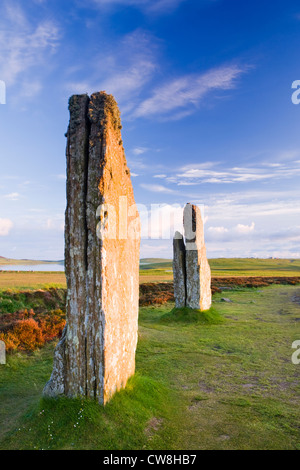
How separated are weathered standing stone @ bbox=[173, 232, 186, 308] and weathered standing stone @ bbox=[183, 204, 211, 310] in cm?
30

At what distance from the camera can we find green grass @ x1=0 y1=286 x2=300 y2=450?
5.94m

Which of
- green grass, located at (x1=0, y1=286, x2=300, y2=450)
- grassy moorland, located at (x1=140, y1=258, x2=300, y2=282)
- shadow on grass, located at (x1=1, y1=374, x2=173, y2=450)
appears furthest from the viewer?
grassy moorland, located at (x1=140, y1=258, x2=300, y2=282)

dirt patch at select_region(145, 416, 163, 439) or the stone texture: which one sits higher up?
the stone texture

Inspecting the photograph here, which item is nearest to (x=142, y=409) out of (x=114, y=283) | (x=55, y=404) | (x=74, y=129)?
(x=55, y=404)

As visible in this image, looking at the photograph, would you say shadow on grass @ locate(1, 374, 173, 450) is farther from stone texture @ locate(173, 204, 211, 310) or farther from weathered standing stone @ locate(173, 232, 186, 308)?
weathered standing stone @ locate(173, 232, 186, 308)

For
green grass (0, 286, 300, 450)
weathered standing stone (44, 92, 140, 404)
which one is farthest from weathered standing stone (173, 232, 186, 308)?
weathered standing stone (44, 92, 140, 404)

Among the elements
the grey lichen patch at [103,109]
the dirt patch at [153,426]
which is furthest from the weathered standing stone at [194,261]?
the dirt patch at [153,426]

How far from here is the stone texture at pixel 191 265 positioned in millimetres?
17219

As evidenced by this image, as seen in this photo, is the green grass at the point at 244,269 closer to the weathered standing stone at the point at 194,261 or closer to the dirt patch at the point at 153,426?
the weathered standing stone at the point at 194,261

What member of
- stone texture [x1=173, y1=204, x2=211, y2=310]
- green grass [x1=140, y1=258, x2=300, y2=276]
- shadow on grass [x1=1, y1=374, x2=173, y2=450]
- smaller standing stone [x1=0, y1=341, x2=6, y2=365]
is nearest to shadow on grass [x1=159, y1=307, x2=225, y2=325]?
stone texture [x1=173, y1=204, x2=211, y2=310]

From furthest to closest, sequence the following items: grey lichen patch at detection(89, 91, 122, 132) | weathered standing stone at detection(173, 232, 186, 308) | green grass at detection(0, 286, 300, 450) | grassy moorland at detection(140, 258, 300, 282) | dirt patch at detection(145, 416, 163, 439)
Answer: grassy moorland at detection(140, 258, 300, 282) < weathered standing stone at detection(173, 232, 186, 308) < grey lichen patch at detection(89, 91, 122, 132) < dirt patch at detection(145, 416, 163, 439) < green grass at detection(0, 286, 300, 450)

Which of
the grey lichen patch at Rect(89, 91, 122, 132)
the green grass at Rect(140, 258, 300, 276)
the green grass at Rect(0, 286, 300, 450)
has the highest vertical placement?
the grey lichen patch at Rect(89, 91, 122, 132)

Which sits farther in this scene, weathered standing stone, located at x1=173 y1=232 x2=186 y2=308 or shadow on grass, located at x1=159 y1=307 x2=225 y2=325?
weathered standing stone, located at x1=173 y1=232 x2=186 y2=308
